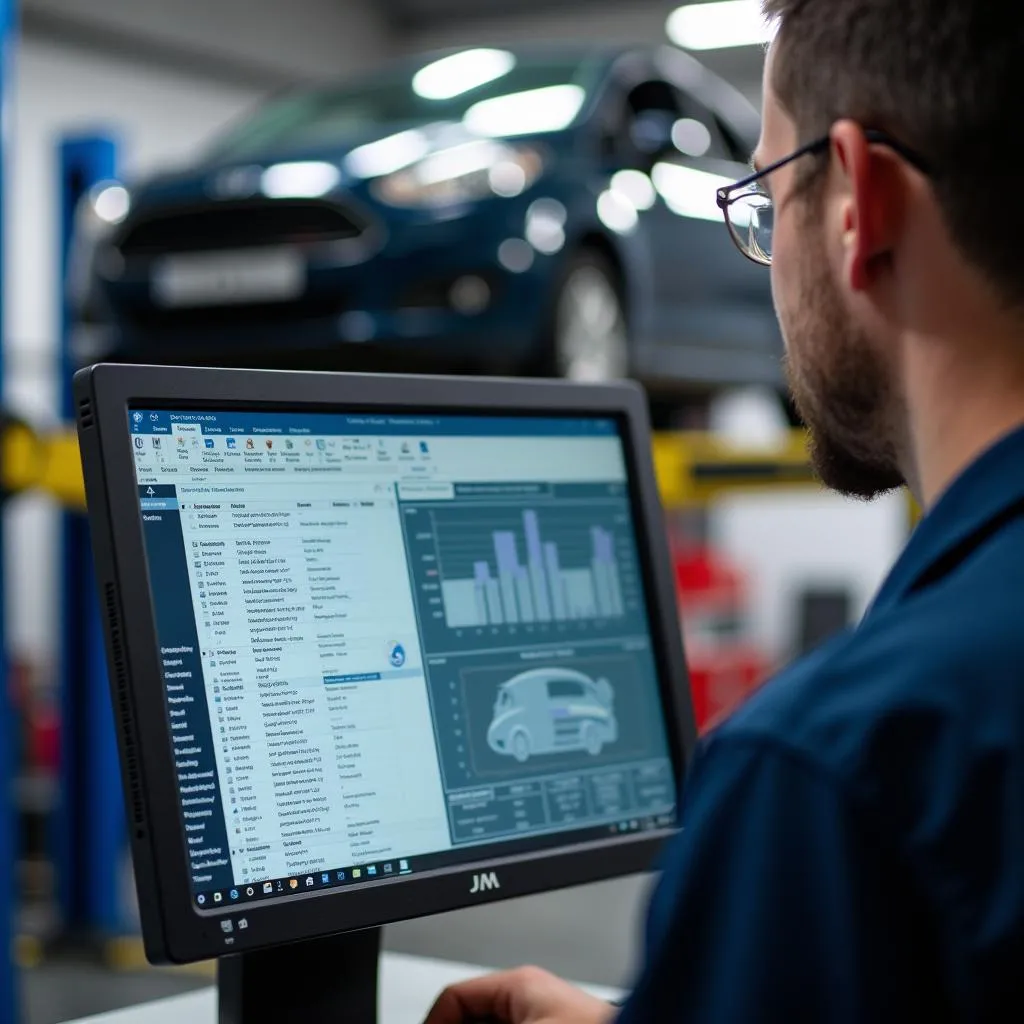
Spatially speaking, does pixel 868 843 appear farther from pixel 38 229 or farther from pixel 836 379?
pixel 38 229

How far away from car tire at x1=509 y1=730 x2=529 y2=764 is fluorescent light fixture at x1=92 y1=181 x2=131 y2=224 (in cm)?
337

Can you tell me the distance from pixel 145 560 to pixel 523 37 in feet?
37.0

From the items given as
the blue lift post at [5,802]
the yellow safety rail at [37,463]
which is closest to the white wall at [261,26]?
the blue lift post at [5,802]

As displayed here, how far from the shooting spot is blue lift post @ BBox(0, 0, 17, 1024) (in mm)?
3475

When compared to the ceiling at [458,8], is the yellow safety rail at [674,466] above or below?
below

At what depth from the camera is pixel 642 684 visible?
1.40 m

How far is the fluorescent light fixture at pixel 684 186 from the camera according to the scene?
4832 millimetres

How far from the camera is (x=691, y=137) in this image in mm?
5023

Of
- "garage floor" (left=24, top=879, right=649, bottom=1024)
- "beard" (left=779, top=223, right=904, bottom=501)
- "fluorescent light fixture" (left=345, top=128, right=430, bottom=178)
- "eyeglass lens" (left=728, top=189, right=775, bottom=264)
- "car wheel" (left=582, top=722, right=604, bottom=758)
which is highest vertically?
"fluorescent light fixture" (left=345, top=128, right=430, bottom=178)

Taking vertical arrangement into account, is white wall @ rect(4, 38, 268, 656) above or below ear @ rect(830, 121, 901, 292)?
above

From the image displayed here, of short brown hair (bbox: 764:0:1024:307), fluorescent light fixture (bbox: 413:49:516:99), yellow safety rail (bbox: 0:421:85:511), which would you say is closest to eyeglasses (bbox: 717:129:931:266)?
short brown hair (bbox: 764:0:1024:307)

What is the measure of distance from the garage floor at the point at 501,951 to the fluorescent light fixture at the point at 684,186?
2.09 meters

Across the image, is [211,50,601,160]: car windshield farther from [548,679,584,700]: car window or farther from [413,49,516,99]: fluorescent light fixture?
[548,679,584,700]: car window

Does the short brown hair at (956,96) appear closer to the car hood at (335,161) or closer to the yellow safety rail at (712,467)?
the yellow safety rail at (712,467)
